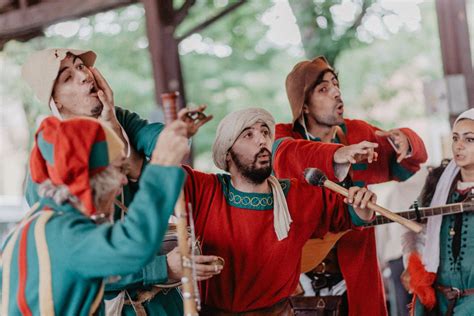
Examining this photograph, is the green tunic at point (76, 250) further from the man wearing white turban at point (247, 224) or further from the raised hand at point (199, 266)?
the man wearing white turban at point (247, 224)

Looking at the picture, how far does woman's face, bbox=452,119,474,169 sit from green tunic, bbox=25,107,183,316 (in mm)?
1332

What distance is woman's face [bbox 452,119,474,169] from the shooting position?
3768 mm

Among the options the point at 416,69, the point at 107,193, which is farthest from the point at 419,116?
the point at 107,193

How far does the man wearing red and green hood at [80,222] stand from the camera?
2.29 metres

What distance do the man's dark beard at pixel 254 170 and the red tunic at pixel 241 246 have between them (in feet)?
0.22

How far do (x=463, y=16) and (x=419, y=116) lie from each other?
235 inches

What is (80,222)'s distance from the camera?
92.8 inches

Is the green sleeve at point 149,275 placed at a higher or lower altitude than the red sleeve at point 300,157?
lower

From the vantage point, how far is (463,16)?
622 cm

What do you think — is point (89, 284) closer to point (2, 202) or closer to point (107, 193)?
point (107, 193)

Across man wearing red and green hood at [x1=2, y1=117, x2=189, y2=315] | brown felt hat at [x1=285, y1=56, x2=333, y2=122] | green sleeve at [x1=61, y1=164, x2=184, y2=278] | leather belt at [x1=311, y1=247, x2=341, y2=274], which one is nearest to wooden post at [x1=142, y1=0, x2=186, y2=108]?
brown felt hat at [x1=285, y1=56, x2=333, y2=122]

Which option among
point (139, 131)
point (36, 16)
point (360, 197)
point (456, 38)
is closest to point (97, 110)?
point (139, 131)

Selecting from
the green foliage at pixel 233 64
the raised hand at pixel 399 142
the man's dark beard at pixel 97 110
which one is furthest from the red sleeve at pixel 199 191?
the green foliage at pixel 233 64

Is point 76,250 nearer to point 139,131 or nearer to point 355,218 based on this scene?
point 139,131
